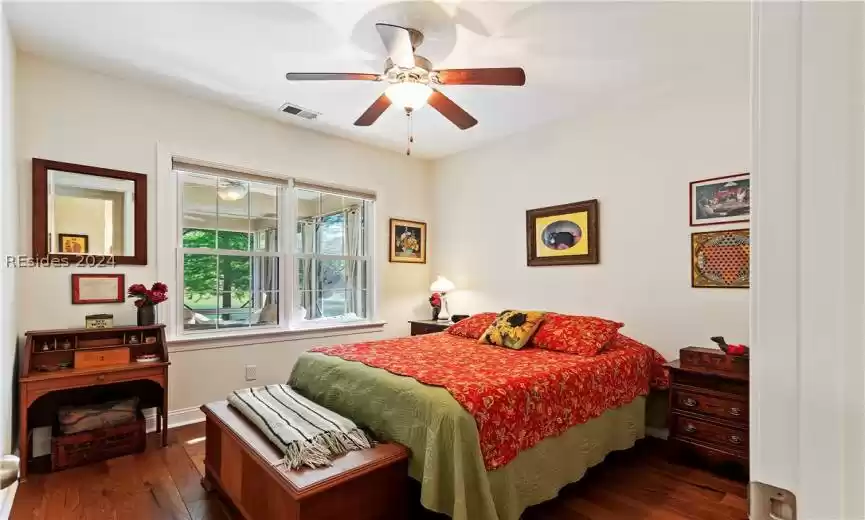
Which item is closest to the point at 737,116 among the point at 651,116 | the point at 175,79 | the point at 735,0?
the point at 651,116

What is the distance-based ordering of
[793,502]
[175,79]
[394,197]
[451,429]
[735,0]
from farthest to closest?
[394,197] → [175,79] → [735,0] → [451,429] → [793,502]

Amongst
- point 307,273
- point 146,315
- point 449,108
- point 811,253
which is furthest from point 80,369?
point 811,253

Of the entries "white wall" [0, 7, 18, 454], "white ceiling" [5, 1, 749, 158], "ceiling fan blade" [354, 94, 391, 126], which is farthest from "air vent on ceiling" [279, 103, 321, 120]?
"white wall" [0, 7, 18, 454]

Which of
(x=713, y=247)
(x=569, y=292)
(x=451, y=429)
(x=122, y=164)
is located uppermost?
(x=122, y=164)

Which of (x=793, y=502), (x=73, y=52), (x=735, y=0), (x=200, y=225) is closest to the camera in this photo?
(x=793, y=502)

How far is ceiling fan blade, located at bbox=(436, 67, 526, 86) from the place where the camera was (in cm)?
221

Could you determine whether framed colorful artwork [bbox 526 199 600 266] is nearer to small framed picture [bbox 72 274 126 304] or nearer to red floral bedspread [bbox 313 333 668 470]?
red floral bedspread [bbox 313 333 668 470]

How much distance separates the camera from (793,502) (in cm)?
43

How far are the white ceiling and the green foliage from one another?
1.17m

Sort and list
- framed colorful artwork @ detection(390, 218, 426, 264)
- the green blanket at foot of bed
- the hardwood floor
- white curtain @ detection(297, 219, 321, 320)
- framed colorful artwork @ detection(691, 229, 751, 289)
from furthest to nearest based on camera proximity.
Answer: framed colorful artwork @ detection(390, 218, 426, 264), white curtain @ detection(297, 219, 321, 320), framed colorful artwork @ detection(691, 229, 751, 289), the hardwood floor, the green blanket at foot of bed

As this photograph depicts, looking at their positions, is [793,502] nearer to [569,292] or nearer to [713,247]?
[713,247]

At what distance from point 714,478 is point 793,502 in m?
2.69

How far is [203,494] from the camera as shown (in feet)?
7.76

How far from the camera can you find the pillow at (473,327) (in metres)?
3.67
